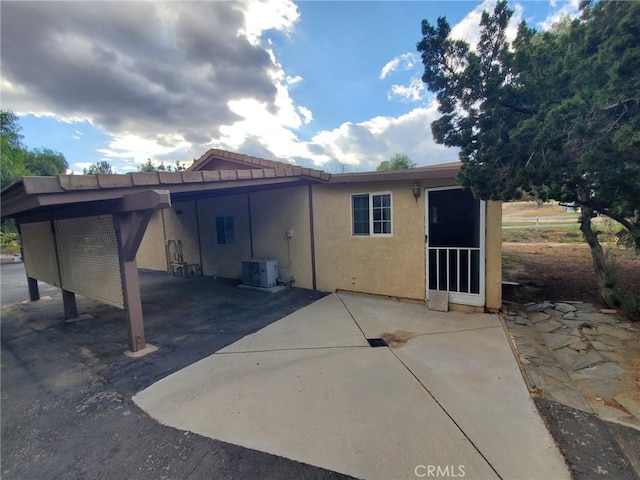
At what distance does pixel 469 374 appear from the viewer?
309 cm

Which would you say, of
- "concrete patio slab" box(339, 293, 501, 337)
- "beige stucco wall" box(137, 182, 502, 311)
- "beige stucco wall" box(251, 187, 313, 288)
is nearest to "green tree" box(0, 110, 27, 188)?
"beige stucco wall" box(137, 182, 502, 311)

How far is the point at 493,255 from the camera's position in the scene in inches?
191

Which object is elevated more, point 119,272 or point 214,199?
point 214,199

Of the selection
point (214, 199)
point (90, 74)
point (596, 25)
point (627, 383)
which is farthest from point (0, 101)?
point (627, 383)

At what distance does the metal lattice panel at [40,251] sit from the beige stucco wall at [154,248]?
3.96 metres

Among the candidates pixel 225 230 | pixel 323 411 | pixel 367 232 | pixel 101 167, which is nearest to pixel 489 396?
pixel 323 411

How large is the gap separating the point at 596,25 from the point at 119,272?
20.6 ft

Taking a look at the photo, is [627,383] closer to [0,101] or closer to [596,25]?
[596,25]

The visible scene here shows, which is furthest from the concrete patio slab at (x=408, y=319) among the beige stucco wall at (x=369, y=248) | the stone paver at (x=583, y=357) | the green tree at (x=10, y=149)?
the green tree at (x=10, y=149)

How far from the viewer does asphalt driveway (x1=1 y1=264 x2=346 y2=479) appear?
203cm

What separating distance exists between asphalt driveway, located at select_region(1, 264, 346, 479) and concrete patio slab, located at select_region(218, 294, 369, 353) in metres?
0.36

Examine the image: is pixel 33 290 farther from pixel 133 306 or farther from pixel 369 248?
pixel 369 248

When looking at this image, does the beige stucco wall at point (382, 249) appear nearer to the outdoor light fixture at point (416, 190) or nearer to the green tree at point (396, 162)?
the outdoor light fixture at point (416, 190)

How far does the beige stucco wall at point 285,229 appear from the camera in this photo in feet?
23.4
